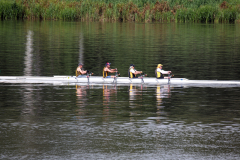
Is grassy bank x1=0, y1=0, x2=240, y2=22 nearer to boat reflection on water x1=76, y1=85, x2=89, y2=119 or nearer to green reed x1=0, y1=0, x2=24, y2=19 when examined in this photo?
green reed x1=0, y1=0, x2=24, y2=19

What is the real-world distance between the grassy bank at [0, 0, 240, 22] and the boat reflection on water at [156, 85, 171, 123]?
60.1 m

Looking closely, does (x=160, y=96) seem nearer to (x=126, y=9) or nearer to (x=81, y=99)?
(x=81, y=99)

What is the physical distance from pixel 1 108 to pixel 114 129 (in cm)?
549

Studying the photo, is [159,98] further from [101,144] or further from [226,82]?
[101,144]

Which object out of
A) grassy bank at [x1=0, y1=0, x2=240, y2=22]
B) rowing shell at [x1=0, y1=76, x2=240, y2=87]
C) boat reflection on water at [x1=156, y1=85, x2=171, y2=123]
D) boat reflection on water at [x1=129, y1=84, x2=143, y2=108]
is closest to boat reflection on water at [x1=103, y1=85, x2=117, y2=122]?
boat reflection on water at [x1=129, y1=84, x2=143, y2=108]

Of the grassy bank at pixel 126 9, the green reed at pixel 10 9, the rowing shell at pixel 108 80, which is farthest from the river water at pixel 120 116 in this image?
the green reed at pixel 10 9

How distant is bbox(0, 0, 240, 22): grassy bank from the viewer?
276 ft

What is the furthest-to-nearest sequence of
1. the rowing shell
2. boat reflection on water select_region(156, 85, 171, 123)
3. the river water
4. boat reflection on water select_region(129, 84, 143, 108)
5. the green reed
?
the green reed → the rowing shell → boat reflection on water select_region(129, 84, 143, 108) → boat reflection on water select_region(156, 85, 171, 123) → the river water

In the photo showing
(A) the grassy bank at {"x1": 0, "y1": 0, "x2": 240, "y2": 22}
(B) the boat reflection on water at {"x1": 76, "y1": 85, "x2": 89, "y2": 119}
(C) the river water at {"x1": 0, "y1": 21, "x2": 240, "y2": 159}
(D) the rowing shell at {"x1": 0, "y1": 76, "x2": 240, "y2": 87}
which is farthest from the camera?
(A) the grassy bank at {"x1": 0, "y1": 0, "x2": 240, "y2": 22}

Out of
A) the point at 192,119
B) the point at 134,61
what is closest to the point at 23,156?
the point at 192,119

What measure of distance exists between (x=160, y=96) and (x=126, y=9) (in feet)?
216

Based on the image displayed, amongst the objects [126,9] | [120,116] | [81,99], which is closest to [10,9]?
[126,9]

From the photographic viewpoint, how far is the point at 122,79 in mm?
26797

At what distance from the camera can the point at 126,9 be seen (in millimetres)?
87188
